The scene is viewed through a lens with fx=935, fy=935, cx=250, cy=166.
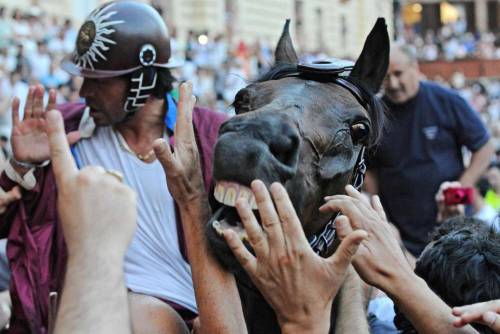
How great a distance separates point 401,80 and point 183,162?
4.25m

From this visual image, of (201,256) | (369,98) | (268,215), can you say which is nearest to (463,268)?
(369,98)

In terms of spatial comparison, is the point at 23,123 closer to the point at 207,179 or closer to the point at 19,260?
the point at 19,260

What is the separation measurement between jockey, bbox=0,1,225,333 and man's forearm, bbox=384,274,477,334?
4.23 ft

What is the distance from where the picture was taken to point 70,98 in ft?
40.2

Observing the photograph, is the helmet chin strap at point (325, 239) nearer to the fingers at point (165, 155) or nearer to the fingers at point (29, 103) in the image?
the fingers at point (165, 155)

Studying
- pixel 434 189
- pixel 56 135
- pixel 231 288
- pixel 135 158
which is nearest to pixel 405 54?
pixel 434 189

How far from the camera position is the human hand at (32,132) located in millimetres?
4219

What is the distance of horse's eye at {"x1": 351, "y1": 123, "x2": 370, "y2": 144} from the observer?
3025 mm

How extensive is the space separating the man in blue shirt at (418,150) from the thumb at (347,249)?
4488 millimetres

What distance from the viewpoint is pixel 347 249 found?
227 cm

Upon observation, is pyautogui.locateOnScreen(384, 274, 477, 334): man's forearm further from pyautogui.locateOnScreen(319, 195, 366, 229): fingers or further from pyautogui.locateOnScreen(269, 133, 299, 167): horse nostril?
pyautogui.locateOnScreen(269, 133, 299, 167): horse nostril

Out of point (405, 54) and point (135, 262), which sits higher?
point (405, 54)

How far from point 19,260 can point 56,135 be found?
2.27 metres

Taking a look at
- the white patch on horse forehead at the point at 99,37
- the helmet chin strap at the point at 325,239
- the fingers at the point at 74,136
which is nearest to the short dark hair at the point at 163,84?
the white patch on horse forehead at the point at 99,37
